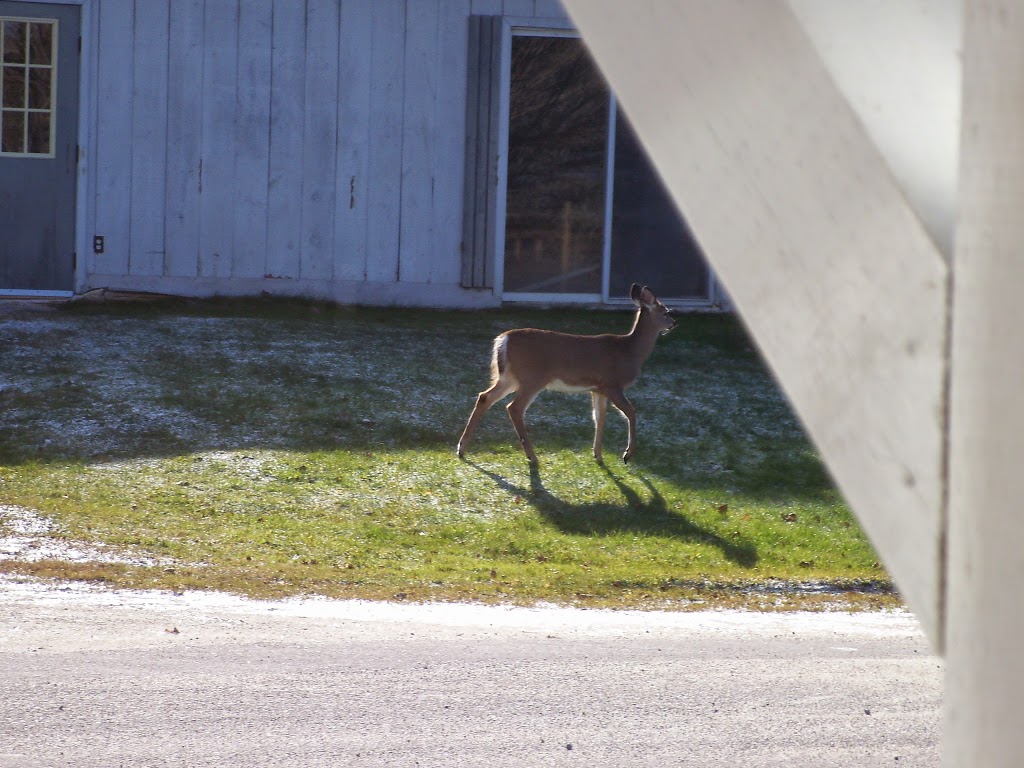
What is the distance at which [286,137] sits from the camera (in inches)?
627

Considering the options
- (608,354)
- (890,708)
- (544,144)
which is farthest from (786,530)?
(544,144)

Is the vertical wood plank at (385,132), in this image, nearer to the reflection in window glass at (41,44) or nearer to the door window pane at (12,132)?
the reflection in window glass at (41,44)

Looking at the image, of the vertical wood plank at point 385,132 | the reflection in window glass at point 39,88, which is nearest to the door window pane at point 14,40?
the reflection in window glass at point 39,88

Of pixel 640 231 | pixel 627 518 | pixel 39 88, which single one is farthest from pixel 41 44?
pixel 627 518

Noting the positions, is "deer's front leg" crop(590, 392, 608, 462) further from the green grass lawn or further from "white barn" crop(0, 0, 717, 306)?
"white barn" crop(0, 0, 717, 306)

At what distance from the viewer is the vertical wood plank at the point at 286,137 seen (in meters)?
15.8

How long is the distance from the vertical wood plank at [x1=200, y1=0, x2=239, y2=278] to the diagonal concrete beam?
50.2 ft

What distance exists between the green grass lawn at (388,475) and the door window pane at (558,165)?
8.30ft

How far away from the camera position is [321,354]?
44.3 feet

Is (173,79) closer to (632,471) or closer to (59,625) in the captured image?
(632,471)

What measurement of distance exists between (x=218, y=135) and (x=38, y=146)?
2153 mm

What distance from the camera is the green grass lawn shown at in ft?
26.2

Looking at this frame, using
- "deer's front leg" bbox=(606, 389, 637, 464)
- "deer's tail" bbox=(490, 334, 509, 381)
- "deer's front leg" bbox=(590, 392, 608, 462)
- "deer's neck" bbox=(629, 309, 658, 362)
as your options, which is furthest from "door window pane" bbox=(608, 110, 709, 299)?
"deer's tail" bbox=(490, 334, 509, 381)

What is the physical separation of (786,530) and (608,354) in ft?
7.61
